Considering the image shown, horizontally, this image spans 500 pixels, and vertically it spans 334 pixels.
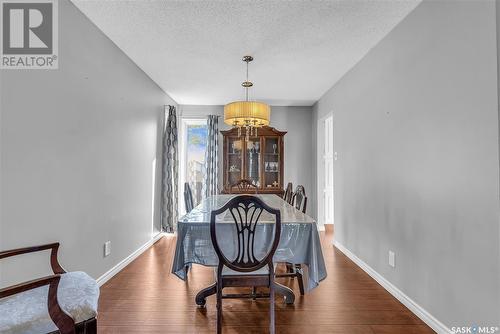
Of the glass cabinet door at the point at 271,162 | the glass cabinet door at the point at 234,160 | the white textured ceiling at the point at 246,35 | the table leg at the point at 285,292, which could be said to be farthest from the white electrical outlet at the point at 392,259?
the glass cabinet door at the point at 234,160

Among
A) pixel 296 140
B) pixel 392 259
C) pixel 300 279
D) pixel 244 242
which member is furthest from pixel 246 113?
pixel 296 140

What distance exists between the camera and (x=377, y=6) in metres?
2.15

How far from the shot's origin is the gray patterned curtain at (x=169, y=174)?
4.41 metres

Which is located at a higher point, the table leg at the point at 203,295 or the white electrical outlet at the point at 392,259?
the white electrical outlet at the point at 392,259

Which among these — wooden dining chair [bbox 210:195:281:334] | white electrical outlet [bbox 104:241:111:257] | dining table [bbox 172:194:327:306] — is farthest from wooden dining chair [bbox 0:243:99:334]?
white electrical outlet [bbox 104:241:111:257]

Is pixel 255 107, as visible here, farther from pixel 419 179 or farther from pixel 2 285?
pixel 2 285

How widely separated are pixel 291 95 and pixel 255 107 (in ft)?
6.66

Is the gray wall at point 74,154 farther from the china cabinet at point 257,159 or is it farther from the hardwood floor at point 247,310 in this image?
the china cabinet at point 257,159

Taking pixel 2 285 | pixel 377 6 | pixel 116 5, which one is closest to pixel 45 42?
pixel 116 5

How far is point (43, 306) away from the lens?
127 cm

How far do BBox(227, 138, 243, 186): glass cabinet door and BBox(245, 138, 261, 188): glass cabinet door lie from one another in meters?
0.16

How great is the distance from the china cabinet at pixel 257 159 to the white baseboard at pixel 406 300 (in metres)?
2.28

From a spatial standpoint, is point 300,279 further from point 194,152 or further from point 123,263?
point 194,152

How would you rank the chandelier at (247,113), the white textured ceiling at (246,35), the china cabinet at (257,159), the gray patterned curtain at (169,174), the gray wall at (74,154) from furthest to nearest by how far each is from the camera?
1. the china cabinet at (257,159)
2. the gray patterned curtain at (169,174)
3. the chandelier at (247,113)
4. the white textured ceiling at (246,35)
5. the gray wall at (74,154)
